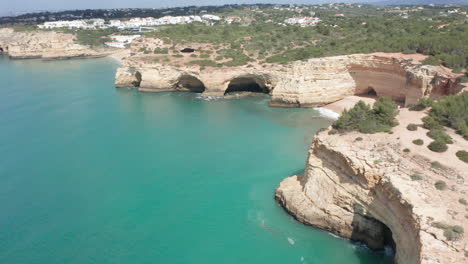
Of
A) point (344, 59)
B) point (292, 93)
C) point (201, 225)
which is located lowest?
point (201, 225)

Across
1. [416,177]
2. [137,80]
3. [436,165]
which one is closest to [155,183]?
[416,177]

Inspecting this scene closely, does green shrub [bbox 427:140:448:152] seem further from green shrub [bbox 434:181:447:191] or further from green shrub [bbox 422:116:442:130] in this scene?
green shrub [bbox 434:181:447:191]

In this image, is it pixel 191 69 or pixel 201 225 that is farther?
pixel 191 69

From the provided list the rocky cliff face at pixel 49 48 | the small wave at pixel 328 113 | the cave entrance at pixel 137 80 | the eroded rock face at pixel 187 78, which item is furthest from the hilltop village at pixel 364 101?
the rocky cliff face at pixel 49 48

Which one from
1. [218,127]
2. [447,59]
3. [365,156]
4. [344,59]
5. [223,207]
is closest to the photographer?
[365,156]

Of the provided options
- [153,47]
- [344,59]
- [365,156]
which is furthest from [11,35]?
[365,156]

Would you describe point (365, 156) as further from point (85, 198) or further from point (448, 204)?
point (85, 198)
